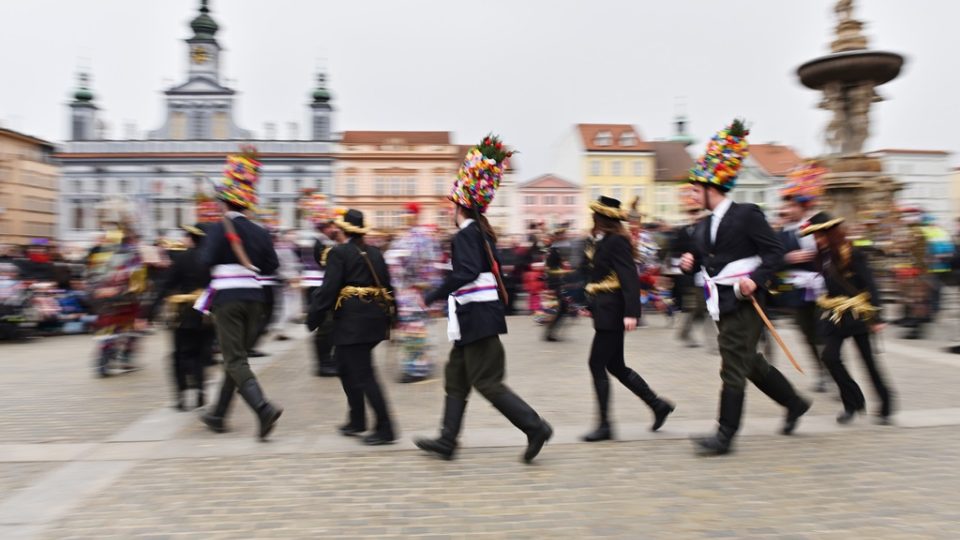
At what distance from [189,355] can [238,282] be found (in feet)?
5.34

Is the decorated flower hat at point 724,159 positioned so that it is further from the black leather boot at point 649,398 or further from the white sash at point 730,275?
the black leather boot at point 649,398

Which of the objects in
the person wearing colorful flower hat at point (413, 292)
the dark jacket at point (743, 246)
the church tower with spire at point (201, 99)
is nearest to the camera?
the dark jacket at point (743, 246)

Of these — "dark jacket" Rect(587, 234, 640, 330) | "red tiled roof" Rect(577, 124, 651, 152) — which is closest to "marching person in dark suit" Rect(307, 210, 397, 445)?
"dark jacket" Rect(587, 234, 640, 330)

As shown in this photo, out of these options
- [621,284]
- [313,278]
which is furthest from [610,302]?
[313,278]

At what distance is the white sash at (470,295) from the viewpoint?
517 centimetres

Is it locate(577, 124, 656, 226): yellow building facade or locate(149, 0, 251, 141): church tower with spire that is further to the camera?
locate(577, 124, 656, 226): yellow building facade

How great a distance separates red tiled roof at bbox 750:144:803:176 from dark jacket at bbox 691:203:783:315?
67126 millimetres

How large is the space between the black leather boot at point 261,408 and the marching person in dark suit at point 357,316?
566mm

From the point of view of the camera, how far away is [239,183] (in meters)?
6.16

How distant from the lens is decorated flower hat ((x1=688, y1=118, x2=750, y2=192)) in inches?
212

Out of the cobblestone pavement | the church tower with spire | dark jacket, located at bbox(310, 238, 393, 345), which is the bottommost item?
the cobblestone pavement

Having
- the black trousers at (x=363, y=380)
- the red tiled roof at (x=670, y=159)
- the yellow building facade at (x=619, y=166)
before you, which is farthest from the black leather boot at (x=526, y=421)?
the red tiled roof at (x=670, y=159)

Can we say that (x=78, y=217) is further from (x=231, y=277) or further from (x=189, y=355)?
(x=231, y=277)

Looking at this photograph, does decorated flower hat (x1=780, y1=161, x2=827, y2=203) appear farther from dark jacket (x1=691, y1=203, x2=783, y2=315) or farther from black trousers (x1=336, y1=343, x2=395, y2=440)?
black trousers (x1=336, y1=343, x2=395, y2=440)
